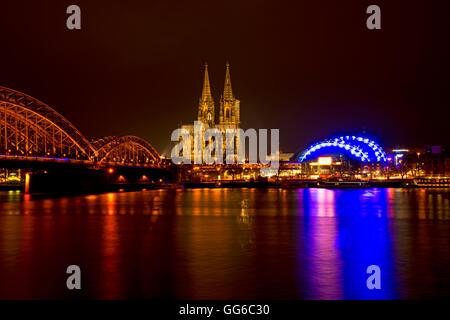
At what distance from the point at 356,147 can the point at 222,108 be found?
1795 inches

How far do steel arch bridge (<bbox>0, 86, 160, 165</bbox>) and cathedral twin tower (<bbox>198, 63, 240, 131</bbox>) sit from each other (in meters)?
80.2

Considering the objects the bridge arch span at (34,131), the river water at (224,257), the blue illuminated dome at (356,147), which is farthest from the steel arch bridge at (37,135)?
the blue illuminated dome at (356,147)

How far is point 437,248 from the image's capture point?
2453 cm

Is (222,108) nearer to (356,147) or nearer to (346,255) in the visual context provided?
(356,147)

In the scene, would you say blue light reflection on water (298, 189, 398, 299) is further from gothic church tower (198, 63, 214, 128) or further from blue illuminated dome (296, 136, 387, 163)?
gothic church tower (198, 63, 214, 128)

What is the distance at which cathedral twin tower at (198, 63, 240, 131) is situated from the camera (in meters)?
188

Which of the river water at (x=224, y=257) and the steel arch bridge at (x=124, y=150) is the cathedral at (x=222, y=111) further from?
the river water at (x=224, y=257)

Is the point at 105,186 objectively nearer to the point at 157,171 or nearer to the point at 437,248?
the point at 157,171

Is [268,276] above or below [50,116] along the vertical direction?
below

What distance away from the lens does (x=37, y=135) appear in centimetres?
8256

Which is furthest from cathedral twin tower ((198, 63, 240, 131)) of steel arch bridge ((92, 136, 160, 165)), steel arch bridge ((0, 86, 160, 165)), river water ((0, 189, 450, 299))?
river water ((0, 189, 450, 299))
